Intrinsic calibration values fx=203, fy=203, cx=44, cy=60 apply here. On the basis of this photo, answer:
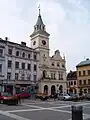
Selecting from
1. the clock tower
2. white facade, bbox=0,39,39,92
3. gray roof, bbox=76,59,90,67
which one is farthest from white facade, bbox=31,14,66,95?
gray roof, bbox=76,59,90,67

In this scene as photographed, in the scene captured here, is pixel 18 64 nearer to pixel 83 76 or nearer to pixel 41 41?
pixel 41 41

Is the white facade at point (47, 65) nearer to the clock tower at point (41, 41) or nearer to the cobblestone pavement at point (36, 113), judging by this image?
the clock tower at point (41, 41)

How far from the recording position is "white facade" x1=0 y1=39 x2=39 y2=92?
154ft

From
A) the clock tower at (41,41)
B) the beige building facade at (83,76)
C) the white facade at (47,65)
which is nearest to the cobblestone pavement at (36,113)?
the white facade at (47,65)

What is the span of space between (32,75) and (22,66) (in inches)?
152

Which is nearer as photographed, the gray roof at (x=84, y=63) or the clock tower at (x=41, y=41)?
the clock tower at (x=41, y=41)

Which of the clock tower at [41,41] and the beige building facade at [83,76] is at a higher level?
the clock tower at [41,41]

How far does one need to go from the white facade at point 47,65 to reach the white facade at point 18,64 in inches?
82.7

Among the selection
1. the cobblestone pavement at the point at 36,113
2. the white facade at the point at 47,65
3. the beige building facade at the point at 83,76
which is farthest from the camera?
the beige building facade at the point at 83,76

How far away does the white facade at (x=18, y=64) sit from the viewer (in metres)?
46.9

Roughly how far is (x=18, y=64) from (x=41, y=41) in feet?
36.6

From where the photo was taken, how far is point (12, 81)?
1884 inches

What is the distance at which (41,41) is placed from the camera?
57.5m

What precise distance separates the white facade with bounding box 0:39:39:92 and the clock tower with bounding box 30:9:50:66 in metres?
2.04
